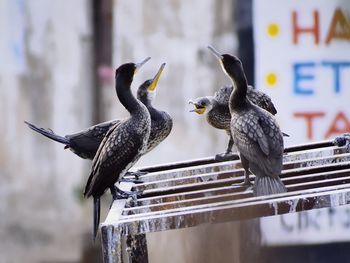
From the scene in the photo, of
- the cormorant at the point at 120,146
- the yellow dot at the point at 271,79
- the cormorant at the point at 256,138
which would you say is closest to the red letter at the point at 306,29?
the yellow dot at the point at 271,79

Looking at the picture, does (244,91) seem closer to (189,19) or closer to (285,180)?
(285,180)

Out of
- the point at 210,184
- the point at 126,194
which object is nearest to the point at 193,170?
the point at 210,184

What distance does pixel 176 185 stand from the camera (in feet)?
16.9

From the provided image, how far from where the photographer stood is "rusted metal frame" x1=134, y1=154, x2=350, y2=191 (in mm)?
5219

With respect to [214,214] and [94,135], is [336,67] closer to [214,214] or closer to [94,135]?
[94,135]

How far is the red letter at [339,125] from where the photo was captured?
Result: 827 cm

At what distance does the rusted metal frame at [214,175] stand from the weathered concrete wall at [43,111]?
300cm

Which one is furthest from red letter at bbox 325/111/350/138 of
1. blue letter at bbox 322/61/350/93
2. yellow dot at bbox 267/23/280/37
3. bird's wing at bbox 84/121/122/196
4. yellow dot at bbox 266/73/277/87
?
bird's wing at bbox 84/121/122/196

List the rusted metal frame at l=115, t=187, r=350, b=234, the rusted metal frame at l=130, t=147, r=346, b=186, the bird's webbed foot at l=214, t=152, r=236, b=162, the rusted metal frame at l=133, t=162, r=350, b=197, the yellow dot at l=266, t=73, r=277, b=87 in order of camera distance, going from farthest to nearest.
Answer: the yellow dot at l=266, t=73, r=277, b=87 < the bird's webbed foot at l=214, t=152, r=236, b=162 < the rusted metal frame at l=130, t=147, r=346, b=186 < the rusted metal frame at l=133, t=162, r=350, b=197 < the rusted metal frame at l=115, t=187, r=350, b=234

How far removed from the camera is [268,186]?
4648 mm

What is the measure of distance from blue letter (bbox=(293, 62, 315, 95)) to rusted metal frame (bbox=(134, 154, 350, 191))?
2.89 m

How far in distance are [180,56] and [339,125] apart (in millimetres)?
1124

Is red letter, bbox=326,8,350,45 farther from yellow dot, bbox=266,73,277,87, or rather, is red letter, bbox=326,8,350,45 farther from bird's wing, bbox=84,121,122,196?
bird's wing, bbox=84,121,122,196

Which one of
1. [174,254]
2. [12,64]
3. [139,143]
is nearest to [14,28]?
[12,64]
